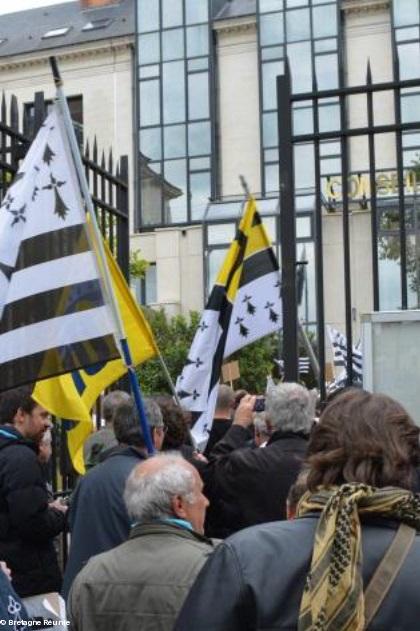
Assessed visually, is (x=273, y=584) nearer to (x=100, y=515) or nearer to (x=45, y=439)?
(x=100, y=515)

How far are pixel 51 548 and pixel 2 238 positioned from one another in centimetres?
154

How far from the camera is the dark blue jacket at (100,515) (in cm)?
434

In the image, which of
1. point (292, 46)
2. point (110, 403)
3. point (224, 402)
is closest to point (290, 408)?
point (110, 403)

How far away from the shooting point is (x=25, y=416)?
4.81 meters

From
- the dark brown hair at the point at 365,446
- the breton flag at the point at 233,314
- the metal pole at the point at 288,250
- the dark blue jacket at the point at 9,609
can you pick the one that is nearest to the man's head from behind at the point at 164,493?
the dark blue jacket at the point at 9,609

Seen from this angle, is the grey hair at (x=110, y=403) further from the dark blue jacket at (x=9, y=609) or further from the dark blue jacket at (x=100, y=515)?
the dark blue jacket at (x=9, y=609)

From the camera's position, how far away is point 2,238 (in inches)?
183

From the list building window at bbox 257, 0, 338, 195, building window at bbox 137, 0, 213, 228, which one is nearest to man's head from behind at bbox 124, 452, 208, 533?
building window at bbox 257, 0, 338, 195

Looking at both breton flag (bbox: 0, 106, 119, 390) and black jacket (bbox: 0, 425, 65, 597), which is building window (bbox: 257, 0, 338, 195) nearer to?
breton flag (bbox: 0, 106, 119, 390)

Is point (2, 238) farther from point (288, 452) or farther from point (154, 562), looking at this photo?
point (154, 562)

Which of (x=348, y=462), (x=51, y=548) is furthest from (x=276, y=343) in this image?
(x=348, y=462)

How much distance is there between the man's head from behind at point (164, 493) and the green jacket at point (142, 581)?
0.04 metres

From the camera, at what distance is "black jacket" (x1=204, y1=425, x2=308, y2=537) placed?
434cm

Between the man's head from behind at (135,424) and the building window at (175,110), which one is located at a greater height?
the building window at (175,110)
